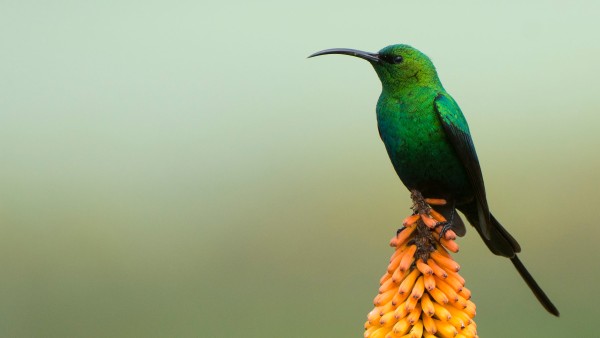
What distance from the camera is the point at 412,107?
5527mm

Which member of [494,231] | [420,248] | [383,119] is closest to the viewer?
[420,248]

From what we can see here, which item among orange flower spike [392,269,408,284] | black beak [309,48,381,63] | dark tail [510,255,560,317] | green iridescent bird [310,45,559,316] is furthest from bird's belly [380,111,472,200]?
orange flower spike [392,269,408,284]

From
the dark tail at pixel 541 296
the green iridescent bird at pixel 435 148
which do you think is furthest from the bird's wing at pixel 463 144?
the dark tail at pixel 541 296

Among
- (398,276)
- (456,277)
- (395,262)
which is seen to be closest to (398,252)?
(395,262)

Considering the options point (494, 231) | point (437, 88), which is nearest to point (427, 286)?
point (494, 231)

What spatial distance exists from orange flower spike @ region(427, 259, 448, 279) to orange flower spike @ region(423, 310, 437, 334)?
25 cm

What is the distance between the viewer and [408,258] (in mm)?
4020

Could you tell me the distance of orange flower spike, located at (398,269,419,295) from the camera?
3848mm

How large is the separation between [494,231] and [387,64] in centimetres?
147

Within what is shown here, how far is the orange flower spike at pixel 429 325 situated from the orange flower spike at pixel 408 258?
0.27 meters

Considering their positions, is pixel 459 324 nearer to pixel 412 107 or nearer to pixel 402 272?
pixel 402 272

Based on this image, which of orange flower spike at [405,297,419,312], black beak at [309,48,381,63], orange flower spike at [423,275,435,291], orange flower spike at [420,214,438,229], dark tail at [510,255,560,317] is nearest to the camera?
orange flower spike at [405,297,419,312]

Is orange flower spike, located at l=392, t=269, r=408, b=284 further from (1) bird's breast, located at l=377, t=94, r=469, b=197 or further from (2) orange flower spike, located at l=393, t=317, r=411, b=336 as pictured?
(1) bird's breast, located at l=377, t=94, r=469, b=197

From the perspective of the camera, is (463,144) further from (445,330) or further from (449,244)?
(445,330)
